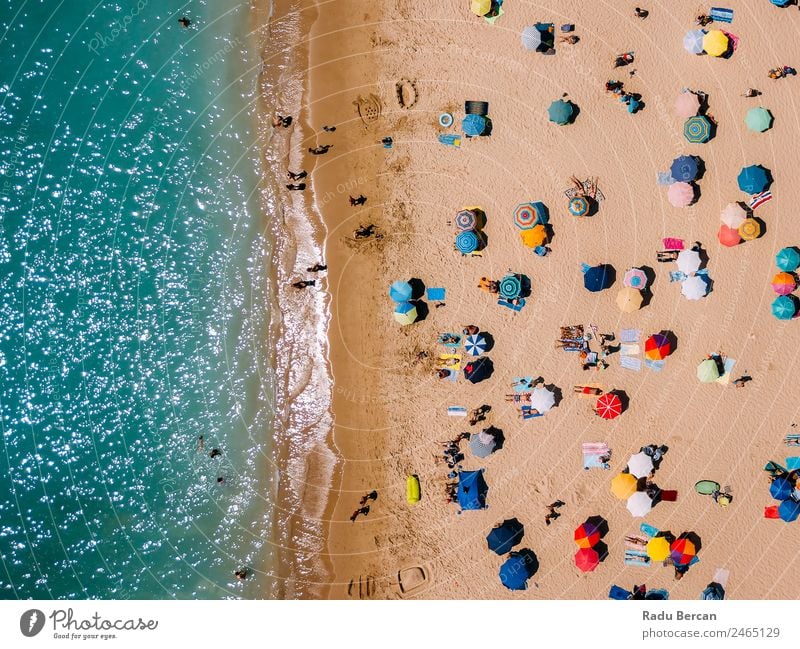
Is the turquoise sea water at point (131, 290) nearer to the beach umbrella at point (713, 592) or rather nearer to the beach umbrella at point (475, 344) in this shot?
the beach umbrella at point (475, 344)

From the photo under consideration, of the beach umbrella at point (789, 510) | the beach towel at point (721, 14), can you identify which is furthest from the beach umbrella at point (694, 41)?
the beach umbrella at point (789, 510)

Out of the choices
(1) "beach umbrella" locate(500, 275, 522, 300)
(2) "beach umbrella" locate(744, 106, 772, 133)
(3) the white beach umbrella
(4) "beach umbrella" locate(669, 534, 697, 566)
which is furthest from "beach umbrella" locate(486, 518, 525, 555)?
(2) "beach umbrella" locate(744, 106, 772, 133)

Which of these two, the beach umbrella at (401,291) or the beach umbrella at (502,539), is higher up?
the beach umbrella at (401,291)

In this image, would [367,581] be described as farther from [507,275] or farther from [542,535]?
[507,275]

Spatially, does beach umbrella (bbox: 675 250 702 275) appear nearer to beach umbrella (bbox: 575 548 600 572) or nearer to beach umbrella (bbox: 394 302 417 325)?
beach umbrella (bbox: 394 302 417 325)

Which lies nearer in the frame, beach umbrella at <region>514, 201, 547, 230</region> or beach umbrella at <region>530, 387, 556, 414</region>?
beach umbrella at <region>514, 201, 547, 230</region>

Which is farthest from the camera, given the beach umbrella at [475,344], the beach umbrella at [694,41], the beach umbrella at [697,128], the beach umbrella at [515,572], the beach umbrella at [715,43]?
the beach umbrella at [475,344]
